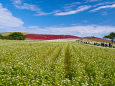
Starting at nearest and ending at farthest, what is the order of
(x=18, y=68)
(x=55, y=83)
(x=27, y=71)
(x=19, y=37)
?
1. (x=55, y=83)
2. (x=27, y=71)
3. (x=18, y=68)
4. (x=19, y=37)

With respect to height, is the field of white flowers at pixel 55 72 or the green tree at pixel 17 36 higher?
the green tree at pixel 17 36

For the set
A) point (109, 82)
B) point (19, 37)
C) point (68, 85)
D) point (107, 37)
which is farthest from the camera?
point (19, 37)

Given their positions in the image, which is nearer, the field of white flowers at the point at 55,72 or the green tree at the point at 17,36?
the field of white flowers at the point at 55,72

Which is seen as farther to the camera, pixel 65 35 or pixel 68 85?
pixel 65 35

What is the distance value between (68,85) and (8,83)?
13.8ft

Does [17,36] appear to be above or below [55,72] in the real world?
above

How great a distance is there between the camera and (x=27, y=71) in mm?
10500

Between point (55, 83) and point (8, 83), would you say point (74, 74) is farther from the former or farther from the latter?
point (8, 83)

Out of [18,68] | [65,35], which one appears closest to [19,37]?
[65,35]

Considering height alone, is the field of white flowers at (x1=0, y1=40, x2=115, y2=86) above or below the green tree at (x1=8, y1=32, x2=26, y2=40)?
below

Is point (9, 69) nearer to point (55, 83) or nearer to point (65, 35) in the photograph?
point (55, 83)

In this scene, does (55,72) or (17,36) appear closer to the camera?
(55,72)

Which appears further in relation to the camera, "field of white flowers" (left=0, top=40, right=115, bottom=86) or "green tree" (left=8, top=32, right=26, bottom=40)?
"green tree" (left=8, top=32, right=26, bottom=40)

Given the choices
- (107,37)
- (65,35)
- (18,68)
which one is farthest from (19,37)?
(18,68)
